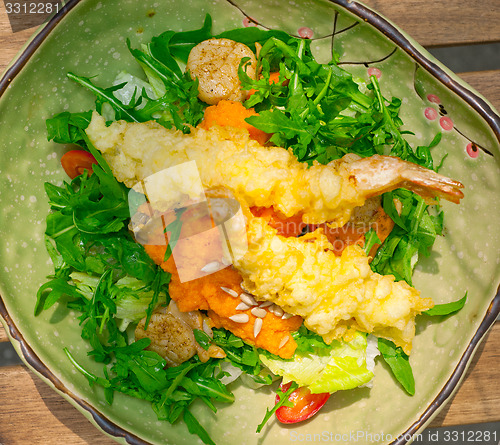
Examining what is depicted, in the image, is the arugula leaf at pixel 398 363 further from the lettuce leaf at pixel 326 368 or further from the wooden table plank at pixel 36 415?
the wooden table plank at pixel 36 415

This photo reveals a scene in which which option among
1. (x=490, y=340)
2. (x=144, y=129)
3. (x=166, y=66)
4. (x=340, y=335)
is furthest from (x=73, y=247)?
(x=490, y=340)

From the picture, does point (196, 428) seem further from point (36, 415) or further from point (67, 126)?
point (67, 126)

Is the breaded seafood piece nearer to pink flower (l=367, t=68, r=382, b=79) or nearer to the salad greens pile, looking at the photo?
the salad greens pile

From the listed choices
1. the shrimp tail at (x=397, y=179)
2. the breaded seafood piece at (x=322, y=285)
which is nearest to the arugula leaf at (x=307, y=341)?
the breaded seafood piece at (x=322, y=285)

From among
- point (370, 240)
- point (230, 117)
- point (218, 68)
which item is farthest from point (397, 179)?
point (218, 68)

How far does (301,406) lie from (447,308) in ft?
3.60

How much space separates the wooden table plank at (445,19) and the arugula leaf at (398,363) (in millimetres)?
2019

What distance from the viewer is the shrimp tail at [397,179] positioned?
7.21 ft

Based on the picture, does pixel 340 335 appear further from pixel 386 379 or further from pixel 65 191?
pixel 65 191

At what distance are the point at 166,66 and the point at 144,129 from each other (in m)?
0.54

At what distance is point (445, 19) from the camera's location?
298 centimetres

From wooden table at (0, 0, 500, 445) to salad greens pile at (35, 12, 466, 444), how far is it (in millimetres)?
496

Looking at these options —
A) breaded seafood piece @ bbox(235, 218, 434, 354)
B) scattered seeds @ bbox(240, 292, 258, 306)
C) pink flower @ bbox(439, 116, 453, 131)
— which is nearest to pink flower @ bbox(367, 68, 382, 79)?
pink flower @ bbox(439, 116, 453, 131)

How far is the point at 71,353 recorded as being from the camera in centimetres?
270
